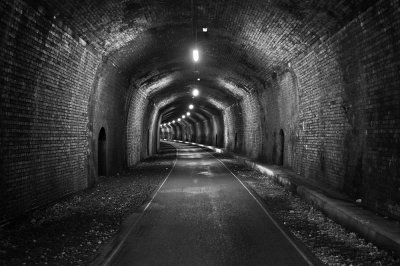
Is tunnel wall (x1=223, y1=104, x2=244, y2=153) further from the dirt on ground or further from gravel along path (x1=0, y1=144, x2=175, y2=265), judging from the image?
gravel along path (x1=0, y1=144, x2=175, y2=265)

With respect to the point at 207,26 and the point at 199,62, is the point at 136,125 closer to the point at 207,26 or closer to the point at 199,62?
the point at 199,62

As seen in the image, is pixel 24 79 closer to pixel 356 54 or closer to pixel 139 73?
pixel 356 54

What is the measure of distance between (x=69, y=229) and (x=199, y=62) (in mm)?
13328

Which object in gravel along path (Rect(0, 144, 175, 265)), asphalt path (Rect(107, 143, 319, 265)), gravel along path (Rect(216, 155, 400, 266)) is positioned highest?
gravel along path (Rect(0, 144, 175, 265))

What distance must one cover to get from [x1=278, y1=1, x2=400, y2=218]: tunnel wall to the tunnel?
3 cm

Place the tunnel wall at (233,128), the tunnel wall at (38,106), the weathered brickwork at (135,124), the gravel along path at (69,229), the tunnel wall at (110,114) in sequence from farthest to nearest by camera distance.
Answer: the tunnel wall at (233,128)
the weathered brickwork at (135,124)
the tunnel wall at (110,114)
the tunnel wall at (38,106)
the gravel along path at (69,229)

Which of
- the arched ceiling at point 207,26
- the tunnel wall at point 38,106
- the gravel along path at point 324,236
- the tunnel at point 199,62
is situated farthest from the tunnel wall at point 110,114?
the gravel along path at point 324,236

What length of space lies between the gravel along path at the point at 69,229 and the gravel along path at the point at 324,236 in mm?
3566

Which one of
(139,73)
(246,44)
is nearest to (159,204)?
(246,44)

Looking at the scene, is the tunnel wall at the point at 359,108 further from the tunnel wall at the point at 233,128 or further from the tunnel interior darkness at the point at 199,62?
the tunnel wall at the point at 233,128

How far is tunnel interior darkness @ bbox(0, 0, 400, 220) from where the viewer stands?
773 cm

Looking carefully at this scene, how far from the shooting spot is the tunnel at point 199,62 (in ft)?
25.4

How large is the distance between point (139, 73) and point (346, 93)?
10961mm

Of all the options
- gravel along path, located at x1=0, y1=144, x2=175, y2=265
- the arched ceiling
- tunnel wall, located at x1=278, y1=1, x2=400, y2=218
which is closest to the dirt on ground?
gravel along path, located at x1=0, y1=144, x2=175, y2=265
